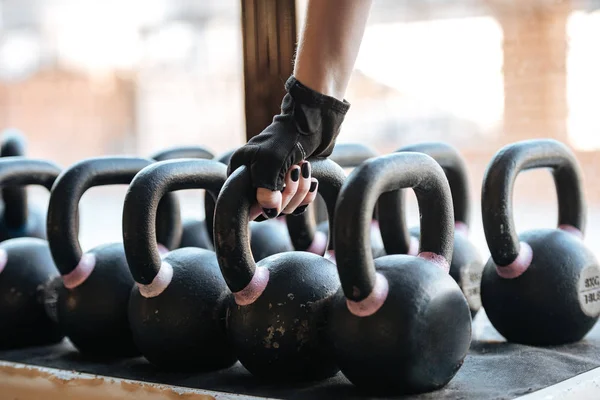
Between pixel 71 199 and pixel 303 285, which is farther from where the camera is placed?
pixel 71 199

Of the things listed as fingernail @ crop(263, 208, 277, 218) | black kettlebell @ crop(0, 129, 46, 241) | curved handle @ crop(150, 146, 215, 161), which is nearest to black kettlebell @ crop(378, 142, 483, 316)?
fingernail @ crop(263, 208, 277, 218)

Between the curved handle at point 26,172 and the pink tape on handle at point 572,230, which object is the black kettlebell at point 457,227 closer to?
the pink tape on handle at point 572,230

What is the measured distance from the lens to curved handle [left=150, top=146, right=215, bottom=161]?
1.54 m

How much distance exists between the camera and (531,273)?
1124 mm

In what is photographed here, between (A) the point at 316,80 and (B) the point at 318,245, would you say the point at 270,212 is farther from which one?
(B) the point at 318,245

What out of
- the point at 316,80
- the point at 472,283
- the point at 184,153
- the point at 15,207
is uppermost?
the point at 316,80

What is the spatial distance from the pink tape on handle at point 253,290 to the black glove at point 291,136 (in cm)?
13

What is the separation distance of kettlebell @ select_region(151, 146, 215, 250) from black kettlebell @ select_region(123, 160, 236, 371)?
0.38 metres

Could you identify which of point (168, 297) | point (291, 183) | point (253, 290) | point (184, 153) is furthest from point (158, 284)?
point (184, 153)

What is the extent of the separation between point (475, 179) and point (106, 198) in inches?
90.5

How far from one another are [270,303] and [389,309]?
0.17m

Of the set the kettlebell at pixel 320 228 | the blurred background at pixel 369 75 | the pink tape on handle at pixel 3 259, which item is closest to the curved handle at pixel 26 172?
the pink tape on handle at pixel 3 259

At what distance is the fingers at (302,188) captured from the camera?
0.97 metres

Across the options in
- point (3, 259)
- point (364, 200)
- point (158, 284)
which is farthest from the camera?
point (3, 259)
